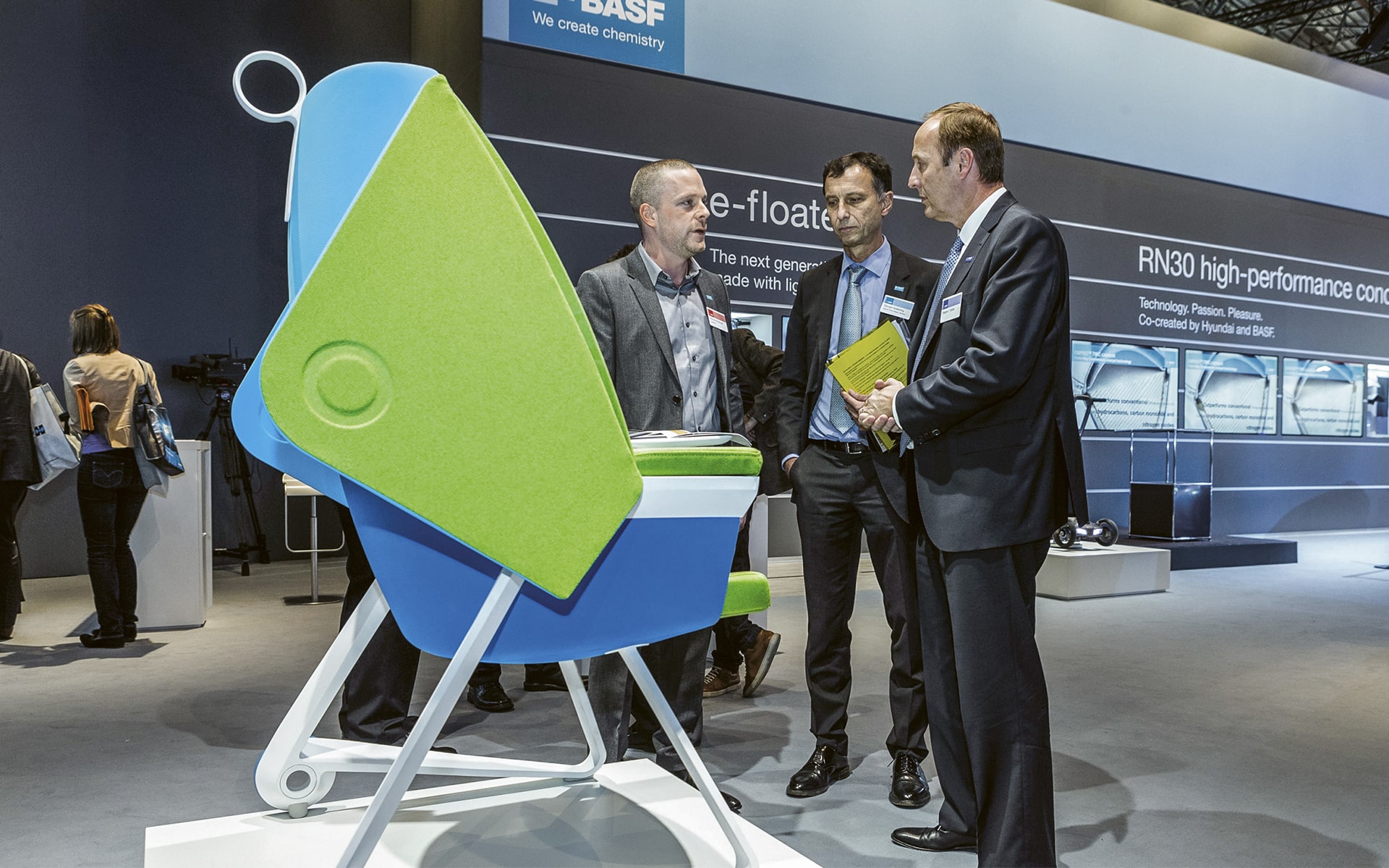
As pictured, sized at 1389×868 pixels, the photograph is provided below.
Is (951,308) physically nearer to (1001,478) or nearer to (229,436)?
(1001,478)

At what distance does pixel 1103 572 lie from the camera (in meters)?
5.98

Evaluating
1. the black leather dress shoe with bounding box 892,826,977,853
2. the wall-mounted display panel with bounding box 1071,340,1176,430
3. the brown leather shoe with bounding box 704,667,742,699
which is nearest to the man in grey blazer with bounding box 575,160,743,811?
the black leather dress shoe with bounding box 892,826,977,853

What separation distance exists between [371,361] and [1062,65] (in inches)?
326

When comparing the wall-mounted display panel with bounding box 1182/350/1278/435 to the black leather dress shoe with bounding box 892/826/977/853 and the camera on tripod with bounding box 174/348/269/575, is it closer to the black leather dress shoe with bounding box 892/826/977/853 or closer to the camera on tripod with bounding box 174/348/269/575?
the black leather dress shoe with bounding box 892/826/977/853

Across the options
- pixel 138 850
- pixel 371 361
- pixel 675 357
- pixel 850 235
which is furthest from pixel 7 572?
pixel 371 361

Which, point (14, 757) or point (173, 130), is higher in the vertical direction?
point (173, 130)

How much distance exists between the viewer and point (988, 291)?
1.82 metres

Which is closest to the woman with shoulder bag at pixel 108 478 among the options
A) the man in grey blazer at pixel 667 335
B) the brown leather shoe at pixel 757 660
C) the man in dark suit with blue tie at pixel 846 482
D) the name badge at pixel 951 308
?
the brown leather shoe at pixel 757 660

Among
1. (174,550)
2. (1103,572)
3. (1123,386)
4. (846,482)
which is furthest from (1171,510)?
(174,550)

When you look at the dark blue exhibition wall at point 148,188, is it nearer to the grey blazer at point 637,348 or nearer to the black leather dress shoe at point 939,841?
the grey blazer at point 637,348

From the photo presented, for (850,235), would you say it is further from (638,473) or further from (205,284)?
(205,284)

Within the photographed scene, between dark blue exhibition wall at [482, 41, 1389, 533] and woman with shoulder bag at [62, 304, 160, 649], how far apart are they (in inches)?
97.7

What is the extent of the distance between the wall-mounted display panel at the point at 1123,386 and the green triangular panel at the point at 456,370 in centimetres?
776

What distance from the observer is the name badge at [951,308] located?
191 cm
